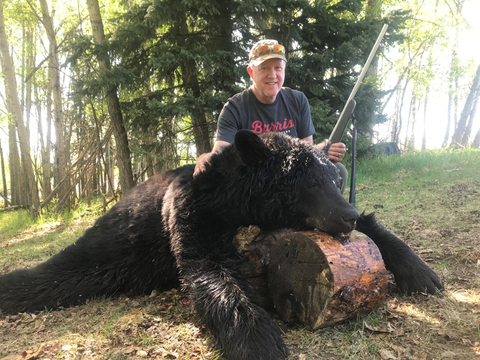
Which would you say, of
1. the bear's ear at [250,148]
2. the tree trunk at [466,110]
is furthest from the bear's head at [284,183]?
the tree trunk at [466,110]

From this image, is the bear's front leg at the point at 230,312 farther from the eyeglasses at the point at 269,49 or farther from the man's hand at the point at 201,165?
the eyeglasses at the point at 269,49

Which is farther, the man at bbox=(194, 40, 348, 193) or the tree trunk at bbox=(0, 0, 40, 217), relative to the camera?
the tree trunk at bbox=(0, 0, 40, 217)

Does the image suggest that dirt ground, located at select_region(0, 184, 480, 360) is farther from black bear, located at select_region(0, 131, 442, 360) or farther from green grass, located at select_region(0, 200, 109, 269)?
green grass, located at select_region(0, 200, 109, 269)

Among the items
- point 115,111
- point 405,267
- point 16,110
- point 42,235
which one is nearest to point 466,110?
point 115,111

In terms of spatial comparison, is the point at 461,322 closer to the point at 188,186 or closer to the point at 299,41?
the point at 188,186

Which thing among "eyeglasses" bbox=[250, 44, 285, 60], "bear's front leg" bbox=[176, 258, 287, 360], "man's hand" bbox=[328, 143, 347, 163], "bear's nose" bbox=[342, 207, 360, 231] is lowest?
"bear's front leg" bbox=[176, 258, 287, 360]

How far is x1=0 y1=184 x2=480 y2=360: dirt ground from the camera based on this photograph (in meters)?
1.62

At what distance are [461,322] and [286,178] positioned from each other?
50.2 inches

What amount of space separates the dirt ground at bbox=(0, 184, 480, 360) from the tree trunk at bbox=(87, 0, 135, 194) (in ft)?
13.3

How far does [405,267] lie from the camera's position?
224 centimetres

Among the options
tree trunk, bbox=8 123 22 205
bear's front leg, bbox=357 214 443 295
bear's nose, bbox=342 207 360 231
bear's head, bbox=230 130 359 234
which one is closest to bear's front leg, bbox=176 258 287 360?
bear's head, bbox=230 130 359 234

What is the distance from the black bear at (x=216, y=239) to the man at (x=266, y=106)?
0.87 metres

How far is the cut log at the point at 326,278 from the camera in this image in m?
1.73

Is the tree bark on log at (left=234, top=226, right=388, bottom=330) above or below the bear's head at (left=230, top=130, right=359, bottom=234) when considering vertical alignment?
below
